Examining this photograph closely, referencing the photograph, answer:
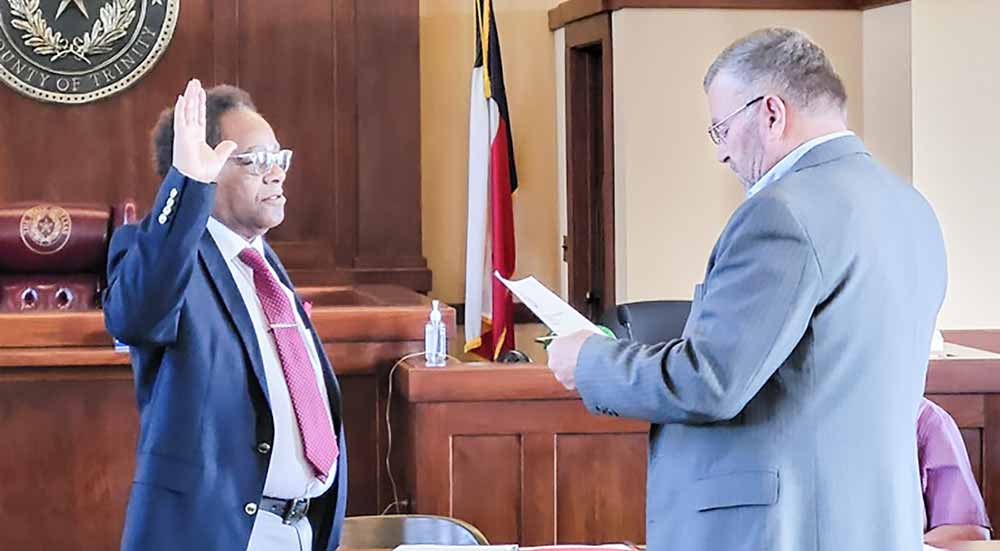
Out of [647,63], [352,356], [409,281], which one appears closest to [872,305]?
[352,356]

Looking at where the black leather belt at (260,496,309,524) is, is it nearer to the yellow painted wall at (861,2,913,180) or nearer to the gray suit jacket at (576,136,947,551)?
the gray suit jacket at (576,136,947,551)

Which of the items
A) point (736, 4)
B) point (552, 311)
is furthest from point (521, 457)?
point (736, 4)

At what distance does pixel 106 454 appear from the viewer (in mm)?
4117

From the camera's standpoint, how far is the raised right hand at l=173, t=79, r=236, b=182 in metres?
2.16

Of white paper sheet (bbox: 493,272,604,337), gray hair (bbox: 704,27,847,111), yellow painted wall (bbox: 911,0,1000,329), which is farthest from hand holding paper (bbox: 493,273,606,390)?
yellow painted wall (bbox: 911,0,1000,329)

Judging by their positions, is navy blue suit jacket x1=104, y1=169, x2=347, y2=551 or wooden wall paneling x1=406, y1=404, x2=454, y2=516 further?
wooden wall paneling x1=406, y1=404, x2=454, y2=516

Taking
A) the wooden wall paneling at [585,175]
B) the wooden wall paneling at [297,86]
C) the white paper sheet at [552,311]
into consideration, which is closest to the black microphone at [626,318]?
the white paper sheet at [552,311]

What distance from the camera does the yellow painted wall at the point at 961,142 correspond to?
5.41m

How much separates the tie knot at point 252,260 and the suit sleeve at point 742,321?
79 cm

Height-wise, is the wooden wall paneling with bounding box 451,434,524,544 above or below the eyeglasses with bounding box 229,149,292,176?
below

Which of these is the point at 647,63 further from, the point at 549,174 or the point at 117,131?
the point at 117,131

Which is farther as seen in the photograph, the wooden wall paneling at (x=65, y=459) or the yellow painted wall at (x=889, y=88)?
the yellow painted wall at (x=889, y=88)

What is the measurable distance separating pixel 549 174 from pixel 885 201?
16.2 ft

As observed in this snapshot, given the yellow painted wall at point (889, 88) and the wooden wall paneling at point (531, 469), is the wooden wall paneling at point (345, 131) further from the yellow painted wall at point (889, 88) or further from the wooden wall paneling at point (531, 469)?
the wooden wall paneling at point (531, 469)
